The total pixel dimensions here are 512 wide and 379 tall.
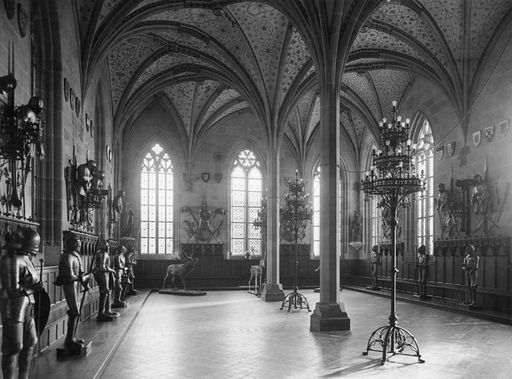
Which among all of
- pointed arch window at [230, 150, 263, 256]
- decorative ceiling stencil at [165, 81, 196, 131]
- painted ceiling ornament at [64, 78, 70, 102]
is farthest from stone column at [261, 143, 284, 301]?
painted ceiling ornament at [64, 78, 70, 102]

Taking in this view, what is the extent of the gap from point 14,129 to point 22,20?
2292 millimetres

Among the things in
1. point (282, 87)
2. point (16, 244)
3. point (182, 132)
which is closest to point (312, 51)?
point (282, 87)

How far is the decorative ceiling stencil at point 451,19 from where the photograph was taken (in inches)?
566

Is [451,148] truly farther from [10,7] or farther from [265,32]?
[10,7]

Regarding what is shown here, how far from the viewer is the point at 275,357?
8.37 m

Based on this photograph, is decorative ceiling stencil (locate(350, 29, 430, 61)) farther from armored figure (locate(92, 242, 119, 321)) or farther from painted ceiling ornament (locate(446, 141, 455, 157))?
armored figure (locate(92, 242, 119, 321))

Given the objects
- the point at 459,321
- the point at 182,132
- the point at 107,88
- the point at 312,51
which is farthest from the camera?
the point at 182,132

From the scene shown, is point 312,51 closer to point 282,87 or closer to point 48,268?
point 282,87

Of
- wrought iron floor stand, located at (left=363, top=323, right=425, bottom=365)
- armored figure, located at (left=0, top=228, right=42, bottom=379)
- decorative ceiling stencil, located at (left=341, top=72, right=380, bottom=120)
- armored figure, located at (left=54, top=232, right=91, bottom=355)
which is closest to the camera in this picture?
armored figure, located at (left=0, top=228, right=42, bottom=379)

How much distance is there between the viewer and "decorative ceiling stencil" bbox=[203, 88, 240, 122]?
74.4ft

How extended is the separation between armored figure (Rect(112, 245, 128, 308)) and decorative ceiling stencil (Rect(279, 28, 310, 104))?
7248mm

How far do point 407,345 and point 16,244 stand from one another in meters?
6.47

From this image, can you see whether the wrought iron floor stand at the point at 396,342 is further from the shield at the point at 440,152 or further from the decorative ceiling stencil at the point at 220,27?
the shield at the point at 440,152

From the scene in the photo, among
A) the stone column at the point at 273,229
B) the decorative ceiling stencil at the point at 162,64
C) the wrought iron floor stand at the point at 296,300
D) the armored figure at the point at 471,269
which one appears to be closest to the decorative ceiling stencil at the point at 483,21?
the armored figure at the point at 471,269
